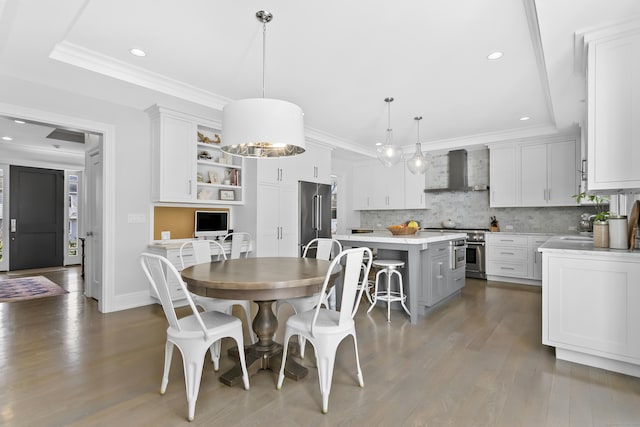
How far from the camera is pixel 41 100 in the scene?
3.45 meters

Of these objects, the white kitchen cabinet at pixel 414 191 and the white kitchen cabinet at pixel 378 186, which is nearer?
the white kitchen cabinet at pixel 414 191

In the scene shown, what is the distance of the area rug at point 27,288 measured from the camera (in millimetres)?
4684

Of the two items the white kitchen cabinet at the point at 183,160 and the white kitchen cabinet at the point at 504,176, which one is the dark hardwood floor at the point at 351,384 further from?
the white kitchen cabinet at the point at 504,176

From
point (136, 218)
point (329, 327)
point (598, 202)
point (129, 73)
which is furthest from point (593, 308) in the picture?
point (136, 218)

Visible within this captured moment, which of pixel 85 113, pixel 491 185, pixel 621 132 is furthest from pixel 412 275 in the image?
pixel 85 113

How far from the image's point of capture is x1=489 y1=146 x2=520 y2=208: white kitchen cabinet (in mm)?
5660

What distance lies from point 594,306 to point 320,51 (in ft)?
9.62

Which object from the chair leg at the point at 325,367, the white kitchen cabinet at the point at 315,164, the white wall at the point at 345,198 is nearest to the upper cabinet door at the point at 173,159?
the white kitchen cabinet at the point at 315,164

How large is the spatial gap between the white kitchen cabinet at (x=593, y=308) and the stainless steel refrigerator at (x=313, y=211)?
141 inches

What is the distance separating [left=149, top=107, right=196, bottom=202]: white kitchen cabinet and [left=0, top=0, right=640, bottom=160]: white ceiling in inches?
14.2

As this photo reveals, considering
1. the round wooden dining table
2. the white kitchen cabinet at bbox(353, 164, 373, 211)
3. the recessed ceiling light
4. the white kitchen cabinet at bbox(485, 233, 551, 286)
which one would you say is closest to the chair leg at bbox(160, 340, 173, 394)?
the round wooden dining table

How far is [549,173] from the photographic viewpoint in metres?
5.38

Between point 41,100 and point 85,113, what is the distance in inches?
15.3

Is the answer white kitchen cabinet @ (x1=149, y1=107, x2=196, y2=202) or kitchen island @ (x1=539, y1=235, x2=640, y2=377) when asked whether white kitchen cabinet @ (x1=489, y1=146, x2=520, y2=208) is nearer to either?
kitchen island @ (x1=539, y1=235, x2=640, y2=377)
